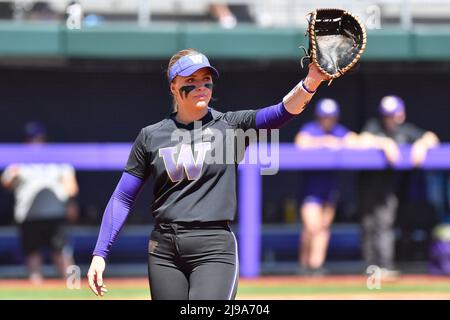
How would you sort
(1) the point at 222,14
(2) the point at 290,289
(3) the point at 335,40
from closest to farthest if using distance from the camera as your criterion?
(3) the point at 335,40
(2) the point at 290,289
(1) the point at 222,14

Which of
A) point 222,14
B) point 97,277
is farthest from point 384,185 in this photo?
point 97,277

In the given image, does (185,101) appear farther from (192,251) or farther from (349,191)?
(349,191)

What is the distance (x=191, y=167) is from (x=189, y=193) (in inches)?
4.8

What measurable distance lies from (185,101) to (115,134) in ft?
29.6

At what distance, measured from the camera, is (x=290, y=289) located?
9.70 m

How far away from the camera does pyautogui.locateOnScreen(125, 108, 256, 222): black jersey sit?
4445mm

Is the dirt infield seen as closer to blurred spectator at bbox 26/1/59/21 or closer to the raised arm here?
blurred spectator at bbox 26/1/59/21

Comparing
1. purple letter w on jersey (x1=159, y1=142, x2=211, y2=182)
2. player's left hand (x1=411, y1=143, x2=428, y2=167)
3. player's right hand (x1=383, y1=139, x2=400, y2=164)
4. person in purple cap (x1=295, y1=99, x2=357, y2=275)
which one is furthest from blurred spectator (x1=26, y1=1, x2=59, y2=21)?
purple letter w on jersey (x1=159, y1=142, x2=211, y2=182)

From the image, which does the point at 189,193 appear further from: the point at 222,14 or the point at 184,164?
the point at 222,14

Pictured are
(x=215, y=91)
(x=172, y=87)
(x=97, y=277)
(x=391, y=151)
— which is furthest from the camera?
(x=215, y=91)

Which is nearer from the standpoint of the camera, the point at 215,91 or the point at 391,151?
the point at 391,151

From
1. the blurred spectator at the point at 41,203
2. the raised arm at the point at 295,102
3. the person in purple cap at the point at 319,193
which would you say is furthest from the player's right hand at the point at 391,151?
the raised arm at the point at 295,102

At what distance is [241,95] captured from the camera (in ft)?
44.3

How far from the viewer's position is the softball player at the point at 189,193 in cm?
438
